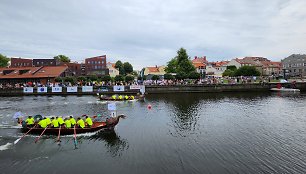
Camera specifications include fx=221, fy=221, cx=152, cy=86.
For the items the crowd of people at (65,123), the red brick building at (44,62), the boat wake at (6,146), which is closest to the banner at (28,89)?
the red brick building at (44,62)

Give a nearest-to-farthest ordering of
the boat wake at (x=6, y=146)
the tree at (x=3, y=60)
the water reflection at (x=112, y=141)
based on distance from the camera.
Result: 1. the water reflection at (x=112, y=141)
2. the boat wake at (x=6, y=146)
3. the tree at (x=3, y=60)

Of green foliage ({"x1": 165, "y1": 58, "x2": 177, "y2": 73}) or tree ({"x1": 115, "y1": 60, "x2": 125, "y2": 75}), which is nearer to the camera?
green foliage ({"x1": 165, "y1": 58, "x2": 177, "y2": 73})

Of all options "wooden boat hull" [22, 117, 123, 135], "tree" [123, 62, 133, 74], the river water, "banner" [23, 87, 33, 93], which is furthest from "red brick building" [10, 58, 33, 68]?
"wooden boat hull" [22, 117, 123, 135]

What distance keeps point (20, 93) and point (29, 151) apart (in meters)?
50.3

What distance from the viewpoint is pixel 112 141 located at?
65.4 ft

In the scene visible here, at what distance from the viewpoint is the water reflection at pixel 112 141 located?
17656mm

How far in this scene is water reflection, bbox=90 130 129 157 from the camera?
1766 centimetres

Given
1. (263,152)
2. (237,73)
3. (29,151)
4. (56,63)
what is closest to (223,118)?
(263,152)

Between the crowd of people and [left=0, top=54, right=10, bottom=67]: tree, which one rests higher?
[left=0, top=54, right=10, bottom=67]: tree

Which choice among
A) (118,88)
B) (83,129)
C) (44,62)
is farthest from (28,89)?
(83,129)

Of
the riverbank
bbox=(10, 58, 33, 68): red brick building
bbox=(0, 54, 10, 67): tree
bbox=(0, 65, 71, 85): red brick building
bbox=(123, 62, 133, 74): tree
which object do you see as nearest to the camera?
the riverbank

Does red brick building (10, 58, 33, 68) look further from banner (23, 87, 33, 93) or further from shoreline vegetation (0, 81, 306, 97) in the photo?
banner (23, 87, 33, 93)

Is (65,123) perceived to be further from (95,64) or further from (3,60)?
(3,60)

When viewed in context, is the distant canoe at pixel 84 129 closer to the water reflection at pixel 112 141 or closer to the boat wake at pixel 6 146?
the water reflection at pixel 112 141
